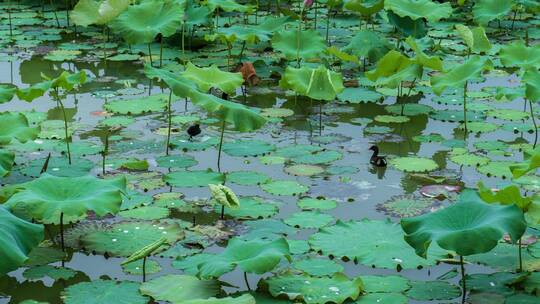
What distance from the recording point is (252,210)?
3555 millimetres

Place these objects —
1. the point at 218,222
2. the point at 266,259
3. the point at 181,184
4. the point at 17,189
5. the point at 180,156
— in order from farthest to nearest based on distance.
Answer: the point at 180,156
the point at 181,184
the point at 218,222
the point at 17,189
the point at 266,259

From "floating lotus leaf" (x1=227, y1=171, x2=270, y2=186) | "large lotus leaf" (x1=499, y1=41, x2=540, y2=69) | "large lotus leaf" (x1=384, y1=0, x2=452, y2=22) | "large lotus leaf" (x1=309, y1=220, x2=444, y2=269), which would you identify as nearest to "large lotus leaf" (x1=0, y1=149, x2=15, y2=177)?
"floating lotus leaf" (x1=227, y1=171, x2=270, y2=186)

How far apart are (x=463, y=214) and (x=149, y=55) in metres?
3.51

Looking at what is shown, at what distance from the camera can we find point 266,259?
275cm

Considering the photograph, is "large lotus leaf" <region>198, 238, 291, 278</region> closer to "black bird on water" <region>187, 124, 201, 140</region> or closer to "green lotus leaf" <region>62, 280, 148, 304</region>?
"green lotus leaf" <region>62, 280, 148, 304</region>

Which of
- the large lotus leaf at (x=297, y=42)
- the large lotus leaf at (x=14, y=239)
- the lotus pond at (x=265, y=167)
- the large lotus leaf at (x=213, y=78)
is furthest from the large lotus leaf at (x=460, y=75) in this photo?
the large lotus leaf at (x=14, y=239)

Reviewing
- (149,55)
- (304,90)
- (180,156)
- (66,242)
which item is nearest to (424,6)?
(304,90)

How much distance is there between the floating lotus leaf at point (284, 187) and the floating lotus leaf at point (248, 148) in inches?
16.5

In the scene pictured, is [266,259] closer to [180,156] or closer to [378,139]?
[180,156]

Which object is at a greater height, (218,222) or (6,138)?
(6,138)

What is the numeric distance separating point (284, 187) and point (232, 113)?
0.38 meters

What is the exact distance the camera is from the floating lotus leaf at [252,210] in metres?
3.51

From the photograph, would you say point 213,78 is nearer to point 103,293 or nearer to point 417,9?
point 103,293

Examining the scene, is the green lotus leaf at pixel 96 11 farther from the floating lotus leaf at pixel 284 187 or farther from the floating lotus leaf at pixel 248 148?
the floating lotus leaf at pixel 284 187
